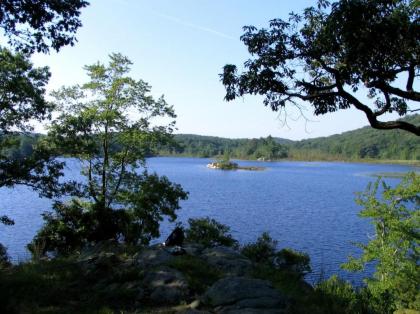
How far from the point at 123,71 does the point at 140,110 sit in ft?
8.22

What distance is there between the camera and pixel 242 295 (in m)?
7.54

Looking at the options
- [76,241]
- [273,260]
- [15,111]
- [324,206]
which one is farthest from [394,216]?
[324,206]

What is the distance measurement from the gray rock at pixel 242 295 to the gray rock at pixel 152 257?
6.49 feet

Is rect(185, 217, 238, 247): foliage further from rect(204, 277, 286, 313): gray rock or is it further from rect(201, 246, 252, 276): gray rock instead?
rect(204, 277, 286, 313): gray rock

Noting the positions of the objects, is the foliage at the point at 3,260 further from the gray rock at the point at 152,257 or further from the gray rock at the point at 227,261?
the gray rock at the point at 227,261

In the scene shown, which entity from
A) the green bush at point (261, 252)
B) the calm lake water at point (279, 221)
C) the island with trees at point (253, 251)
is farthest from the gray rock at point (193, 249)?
the calm lake water at point (279, 221)

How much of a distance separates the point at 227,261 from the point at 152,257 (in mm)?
1836

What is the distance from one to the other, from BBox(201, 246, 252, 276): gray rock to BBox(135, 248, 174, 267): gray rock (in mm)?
994

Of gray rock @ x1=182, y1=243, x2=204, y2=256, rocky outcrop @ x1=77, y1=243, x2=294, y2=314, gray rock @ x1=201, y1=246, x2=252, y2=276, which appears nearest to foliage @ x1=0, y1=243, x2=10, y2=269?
rocky outcrop @ x1=77, y1=243, x2=294, y2=314

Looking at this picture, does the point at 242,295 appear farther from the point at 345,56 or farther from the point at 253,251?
the point at 253,251

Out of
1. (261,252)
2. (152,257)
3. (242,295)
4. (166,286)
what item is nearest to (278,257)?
(261,252)

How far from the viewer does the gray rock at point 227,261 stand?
9695 mm

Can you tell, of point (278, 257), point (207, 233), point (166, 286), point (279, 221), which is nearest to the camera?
point (166, 286)

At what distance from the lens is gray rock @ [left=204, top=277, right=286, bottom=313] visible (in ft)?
23.7
